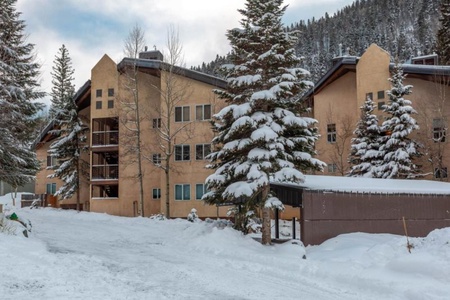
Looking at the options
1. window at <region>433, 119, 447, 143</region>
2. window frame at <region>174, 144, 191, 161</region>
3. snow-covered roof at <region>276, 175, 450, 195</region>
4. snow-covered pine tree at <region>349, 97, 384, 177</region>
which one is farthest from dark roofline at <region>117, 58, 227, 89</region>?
window at <region>433, 119, 447, 143</region>

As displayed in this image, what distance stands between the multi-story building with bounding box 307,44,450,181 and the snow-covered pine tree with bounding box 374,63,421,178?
164 cm

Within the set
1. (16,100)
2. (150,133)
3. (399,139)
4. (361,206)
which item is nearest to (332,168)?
(399,139)

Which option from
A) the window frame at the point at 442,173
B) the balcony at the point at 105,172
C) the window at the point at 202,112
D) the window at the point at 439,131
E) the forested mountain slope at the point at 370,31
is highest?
the forested mountain slope at the point at 370,31

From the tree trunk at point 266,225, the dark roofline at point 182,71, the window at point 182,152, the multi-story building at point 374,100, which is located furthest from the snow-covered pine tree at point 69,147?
the tree trunk at point 266,225

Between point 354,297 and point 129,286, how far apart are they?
4.39m

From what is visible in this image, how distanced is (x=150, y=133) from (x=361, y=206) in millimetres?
18775

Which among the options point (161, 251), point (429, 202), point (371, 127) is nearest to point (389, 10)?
point (371, 127)

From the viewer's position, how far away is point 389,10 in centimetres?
14100

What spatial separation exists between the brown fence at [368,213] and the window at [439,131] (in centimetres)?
1029

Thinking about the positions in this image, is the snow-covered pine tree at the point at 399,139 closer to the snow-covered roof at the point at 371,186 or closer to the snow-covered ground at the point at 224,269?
the snow-covered roof at the point at 371,186

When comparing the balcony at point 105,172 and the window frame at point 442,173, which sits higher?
the balcony at point 105,172

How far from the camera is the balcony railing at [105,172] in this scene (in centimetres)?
3362

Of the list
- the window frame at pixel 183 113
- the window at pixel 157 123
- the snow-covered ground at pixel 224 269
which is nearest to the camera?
the snow-covered ground at pixel 224 269

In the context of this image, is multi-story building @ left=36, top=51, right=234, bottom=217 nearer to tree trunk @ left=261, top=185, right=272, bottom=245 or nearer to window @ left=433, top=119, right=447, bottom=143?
tree trunk @ left=261, top=185, right=272, bottom=245
